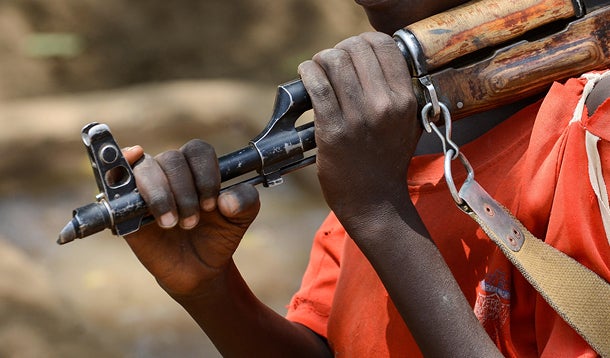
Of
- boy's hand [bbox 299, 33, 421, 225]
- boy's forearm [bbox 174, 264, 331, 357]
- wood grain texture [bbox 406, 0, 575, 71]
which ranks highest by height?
wood grain texture [bbox 406, 0, 575, 71]

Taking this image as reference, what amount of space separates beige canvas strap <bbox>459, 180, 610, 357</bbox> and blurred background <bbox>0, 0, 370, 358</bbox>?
2.61 m

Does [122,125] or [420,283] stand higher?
[122,125]

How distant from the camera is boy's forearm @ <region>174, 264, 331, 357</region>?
200 cm

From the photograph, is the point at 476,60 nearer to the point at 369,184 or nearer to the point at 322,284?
the point at 369,184

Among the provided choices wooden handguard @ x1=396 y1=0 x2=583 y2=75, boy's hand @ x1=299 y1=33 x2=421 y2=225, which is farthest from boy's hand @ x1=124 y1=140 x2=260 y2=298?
wooden handguard @ x1=396 y1=0 x2=583 y2=75

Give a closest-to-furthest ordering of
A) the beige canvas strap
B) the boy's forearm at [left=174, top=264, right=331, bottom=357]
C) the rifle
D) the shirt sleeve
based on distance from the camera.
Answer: the beige canvas strap → the rifle → the boy's forearm at [left=174, top=264, right=331, bottom=357] → the shirt sleeve

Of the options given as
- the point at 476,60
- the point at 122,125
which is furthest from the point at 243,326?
the point at 122,125

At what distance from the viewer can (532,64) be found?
1.75 m

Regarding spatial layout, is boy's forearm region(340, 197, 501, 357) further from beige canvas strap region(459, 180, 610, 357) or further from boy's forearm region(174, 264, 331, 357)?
boy's forearm region(174, 264, 331, 357)

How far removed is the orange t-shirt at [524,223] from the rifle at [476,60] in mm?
66

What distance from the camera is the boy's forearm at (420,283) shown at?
164 cm

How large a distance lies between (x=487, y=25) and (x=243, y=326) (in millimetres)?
850

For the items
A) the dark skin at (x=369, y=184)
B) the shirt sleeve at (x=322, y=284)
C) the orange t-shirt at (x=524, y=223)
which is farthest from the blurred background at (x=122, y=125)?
the dark skin at (x=369, y=184)

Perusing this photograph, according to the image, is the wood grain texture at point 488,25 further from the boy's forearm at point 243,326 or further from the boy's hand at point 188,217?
the boy's forearm at point 243,326
